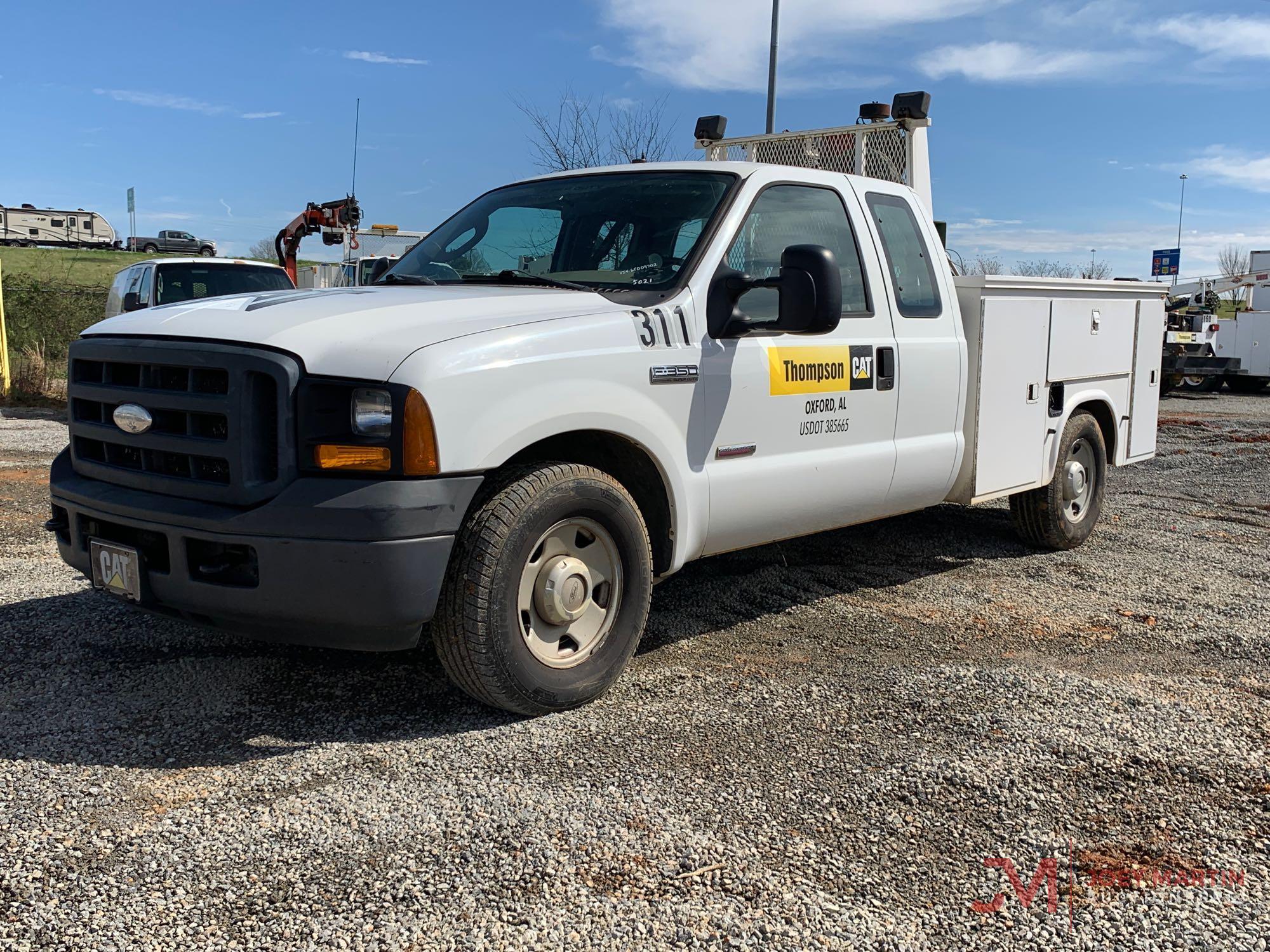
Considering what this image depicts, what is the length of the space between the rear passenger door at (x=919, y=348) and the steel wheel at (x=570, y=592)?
1797 millimetres

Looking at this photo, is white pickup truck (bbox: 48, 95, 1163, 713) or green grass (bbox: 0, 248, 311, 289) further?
green grass (bbox: 0, 248, 311, 289)

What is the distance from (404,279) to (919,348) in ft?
7.80

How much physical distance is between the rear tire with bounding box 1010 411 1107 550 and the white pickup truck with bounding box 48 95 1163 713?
1157 millimetres

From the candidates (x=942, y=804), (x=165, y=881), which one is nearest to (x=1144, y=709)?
(x=942, y=804)

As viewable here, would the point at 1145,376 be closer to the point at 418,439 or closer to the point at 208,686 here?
the point at 418,439

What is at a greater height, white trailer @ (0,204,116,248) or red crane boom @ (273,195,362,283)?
white trailer @ (0,204,116,248)

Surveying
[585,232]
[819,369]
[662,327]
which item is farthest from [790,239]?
[662,327]

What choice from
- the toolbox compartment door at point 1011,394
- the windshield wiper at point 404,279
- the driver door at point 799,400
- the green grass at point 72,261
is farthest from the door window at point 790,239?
the green grass at point 72,261

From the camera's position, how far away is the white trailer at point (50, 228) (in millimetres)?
61688

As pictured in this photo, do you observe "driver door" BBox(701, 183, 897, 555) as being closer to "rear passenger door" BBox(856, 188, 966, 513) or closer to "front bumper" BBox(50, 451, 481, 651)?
"rear passenger door" BBox(856, 188, 966, 513)

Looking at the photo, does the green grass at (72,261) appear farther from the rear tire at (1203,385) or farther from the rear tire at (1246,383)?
the rear tire at (1246,383)

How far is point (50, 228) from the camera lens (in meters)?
62.4

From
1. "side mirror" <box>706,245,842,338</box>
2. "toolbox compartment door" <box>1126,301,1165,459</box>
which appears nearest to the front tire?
"side mirror" <box>706,245,842,338</box>

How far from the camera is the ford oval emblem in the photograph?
372 cm
